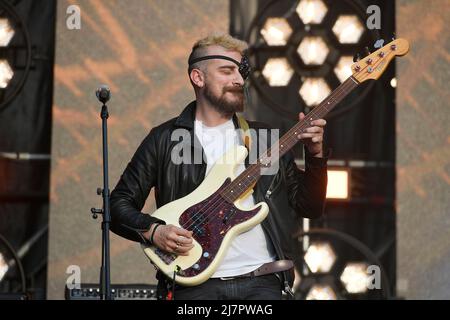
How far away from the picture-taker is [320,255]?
6703 millimetres

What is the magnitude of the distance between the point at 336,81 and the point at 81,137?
180 centimetres

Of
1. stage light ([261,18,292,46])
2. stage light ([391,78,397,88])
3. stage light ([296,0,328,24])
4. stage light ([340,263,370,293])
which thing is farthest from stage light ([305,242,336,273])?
stage light ([296,0,328,24])

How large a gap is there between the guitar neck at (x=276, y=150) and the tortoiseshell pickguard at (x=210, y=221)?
0.13 ft

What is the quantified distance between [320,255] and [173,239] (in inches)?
101

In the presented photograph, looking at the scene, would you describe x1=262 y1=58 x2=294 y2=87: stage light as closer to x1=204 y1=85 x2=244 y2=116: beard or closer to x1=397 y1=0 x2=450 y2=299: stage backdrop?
x1=397 y1=0 x2=450 y2=299: stage backdrop

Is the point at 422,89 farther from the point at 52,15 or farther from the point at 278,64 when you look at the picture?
the point at 52,15

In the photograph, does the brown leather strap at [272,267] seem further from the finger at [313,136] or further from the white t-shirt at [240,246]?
the finger at [313,136]

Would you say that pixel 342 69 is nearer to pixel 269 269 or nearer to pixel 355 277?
pixel 355 277


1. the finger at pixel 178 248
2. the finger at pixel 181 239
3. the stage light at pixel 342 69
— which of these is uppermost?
the stage light at pixel 342 69

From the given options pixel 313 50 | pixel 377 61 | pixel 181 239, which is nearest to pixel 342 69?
pixel 313 50

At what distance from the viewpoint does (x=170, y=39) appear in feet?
22.3

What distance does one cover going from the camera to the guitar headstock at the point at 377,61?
4.55m

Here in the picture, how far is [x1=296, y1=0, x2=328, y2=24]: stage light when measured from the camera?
268 inches

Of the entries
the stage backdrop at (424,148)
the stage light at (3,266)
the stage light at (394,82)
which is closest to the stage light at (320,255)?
the stage backdrop at (424,148)
